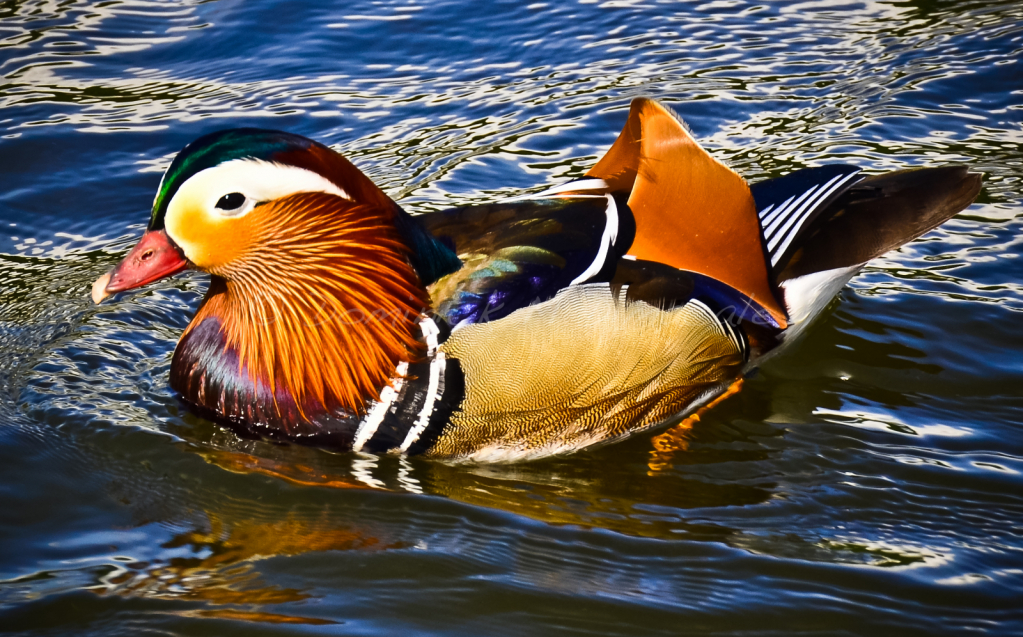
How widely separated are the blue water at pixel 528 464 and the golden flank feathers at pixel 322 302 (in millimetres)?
306

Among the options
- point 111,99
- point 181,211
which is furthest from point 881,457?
point 111,99

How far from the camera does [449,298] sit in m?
3.60

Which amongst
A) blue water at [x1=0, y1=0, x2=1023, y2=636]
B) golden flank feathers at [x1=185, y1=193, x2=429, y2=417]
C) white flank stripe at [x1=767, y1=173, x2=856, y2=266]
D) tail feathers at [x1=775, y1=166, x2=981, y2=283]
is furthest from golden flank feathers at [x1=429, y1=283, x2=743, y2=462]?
tail feathers at [x1=775, y1=166, x2=981, y2=283]

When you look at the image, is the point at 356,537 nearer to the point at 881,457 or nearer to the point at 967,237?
the point at 881,457

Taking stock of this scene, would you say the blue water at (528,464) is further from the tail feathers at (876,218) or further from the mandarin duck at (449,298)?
the tail feathers at (876,218)

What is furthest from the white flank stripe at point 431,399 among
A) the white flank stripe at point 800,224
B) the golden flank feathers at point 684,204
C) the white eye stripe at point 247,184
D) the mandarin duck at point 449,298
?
the white flank stripe at point 800,224

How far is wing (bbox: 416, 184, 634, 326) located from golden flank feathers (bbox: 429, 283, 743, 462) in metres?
0.06

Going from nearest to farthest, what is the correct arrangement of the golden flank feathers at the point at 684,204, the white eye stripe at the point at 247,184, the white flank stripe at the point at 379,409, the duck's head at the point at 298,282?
the white eye stripe at the point at 247,184 < the duck's head at the point at 298,282 < the white flank stripe at the point at 379,409 < the golden flank feathers at the point at 684,204

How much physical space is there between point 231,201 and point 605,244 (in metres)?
1.31

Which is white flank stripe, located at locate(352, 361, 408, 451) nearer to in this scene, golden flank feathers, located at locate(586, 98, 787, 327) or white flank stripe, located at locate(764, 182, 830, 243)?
golden flank feathers, located at locate(586, 98, 787, 327)

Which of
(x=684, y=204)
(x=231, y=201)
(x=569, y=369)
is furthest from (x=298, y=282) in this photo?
(x=684, y=204)

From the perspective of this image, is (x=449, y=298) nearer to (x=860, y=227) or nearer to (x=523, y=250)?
(x=523, y=250)

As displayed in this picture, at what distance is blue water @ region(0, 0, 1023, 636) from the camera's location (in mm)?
3084

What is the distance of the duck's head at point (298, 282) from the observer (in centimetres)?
347
